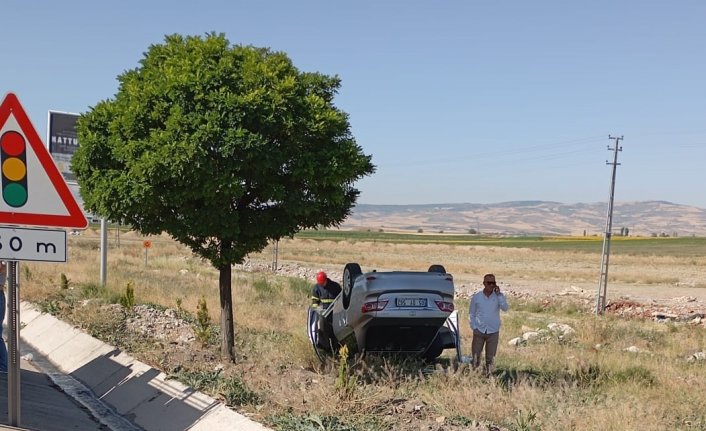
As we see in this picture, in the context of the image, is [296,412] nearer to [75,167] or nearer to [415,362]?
[415,362]

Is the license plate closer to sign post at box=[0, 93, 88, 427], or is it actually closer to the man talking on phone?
the man talking on phone

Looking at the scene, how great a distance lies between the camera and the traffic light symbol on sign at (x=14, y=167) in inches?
226

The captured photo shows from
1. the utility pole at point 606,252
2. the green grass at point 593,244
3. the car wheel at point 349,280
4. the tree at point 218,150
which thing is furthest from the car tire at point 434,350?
the green grass at point 593,244

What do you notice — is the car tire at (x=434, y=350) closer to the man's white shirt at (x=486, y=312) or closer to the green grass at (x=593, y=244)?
the man's white shirt at (x=486, y=312)

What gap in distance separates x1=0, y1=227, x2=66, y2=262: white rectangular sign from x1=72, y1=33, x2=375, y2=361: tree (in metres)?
2.11

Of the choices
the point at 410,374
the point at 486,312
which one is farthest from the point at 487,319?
the point at 410,374

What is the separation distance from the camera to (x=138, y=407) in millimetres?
8031

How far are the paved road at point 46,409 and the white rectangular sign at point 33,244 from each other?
1553 mm

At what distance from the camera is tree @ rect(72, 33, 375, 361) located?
7.99 metres

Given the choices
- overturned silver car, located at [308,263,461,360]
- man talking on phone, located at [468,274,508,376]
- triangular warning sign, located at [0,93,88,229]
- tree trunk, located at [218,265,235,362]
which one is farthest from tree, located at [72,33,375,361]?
man talking on phone, located at [468,274,508,376]

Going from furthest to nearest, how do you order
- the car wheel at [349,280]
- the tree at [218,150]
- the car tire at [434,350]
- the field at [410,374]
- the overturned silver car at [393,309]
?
the car tire at [434,350]
the car wheel at [349,280]
the overturned silver car at [393,309]
the tree at [218,150]
the field at [410,374]

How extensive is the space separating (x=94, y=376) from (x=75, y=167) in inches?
112

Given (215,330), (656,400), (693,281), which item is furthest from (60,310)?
(693,281)

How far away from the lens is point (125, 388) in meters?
8.74
